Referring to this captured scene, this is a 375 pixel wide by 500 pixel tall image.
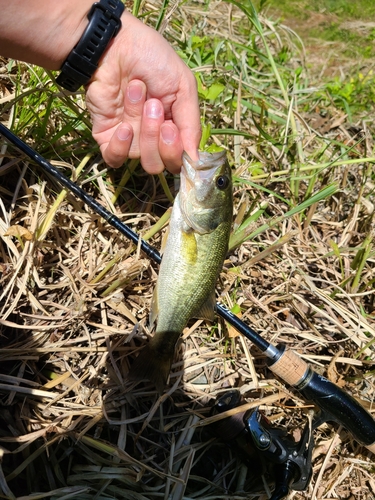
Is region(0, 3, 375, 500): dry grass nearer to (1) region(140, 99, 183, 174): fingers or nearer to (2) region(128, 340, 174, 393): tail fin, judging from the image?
(2) region(128, 340, 174, 393): tail fin

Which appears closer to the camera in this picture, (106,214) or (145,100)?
(145,100)

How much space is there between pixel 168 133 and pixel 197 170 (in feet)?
0.88

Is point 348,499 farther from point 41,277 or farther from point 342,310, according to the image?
point 41,277

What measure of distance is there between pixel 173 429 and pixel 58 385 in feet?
2.54

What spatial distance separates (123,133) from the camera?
8.28ft

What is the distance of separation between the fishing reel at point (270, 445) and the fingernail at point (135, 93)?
1.89 m

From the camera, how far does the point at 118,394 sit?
2.73 meters

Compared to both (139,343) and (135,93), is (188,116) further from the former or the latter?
(139,343)

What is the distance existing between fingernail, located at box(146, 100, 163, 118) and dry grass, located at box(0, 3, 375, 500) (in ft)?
2.43

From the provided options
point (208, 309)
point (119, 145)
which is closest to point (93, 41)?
point (119, 145)

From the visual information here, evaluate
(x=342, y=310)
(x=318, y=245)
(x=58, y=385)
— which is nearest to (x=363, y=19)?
(x=318, y=245)

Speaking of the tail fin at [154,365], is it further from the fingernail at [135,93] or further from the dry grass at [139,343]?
the fingernail at [135,93]

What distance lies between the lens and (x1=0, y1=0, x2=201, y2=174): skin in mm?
2318

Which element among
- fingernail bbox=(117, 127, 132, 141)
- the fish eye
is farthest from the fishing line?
the fish eye
